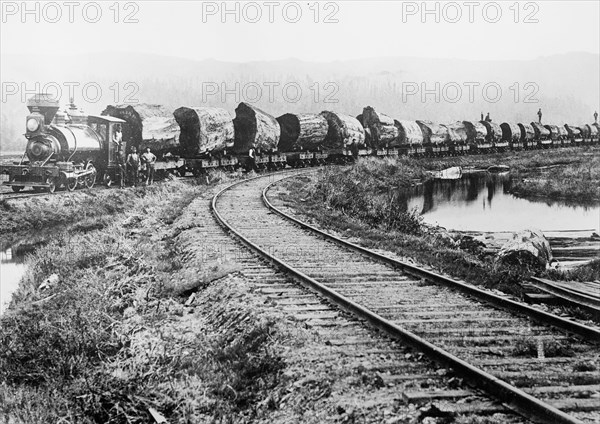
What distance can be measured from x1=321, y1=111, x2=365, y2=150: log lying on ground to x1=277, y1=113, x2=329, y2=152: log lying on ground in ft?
2.98

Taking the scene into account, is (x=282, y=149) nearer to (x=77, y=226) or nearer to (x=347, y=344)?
(x=77, y=226)

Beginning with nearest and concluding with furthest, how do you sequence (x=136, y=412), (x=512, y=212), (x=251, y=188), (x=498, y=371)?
1. (x=498, y=371)
2. (x=136, y=412)
3. (x=512, y=212)
4. (x=251, y=188)

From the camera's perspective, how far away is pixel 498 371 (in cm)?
438

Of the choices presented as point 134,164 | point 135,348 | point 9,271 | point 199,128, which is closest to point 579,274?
point 135,348

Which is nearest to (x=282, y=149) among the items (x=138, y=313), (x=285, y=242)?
(x=285, y=242)

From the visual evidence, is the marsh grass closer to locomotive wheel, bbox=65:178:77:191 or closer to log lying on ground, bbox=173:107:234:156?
log lying on ground, bbox=173:107:234:156

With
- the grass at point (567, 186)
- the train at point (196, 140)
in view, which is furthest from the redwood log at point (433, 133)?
the grass at point (567, 186)

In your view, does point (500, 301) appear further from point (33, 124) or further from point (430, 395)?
point (33, 124)

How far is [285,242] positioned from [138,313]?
12.3 ft

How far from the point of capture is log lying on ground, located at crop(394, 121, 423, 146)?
35625mm

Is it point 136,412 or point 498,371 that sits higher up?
point 498,371

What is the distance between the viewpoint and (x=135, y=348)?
5.80 metres

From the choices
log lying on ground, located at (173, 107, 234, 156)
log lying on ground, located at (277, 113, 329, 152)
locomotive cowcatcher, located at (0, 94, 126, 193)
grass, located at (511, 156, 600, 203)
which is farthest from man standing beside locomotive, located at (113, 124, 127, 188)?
grass, located at (511, 156, 600, 203)

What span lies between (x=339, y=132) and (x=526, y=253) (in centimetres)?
2118
